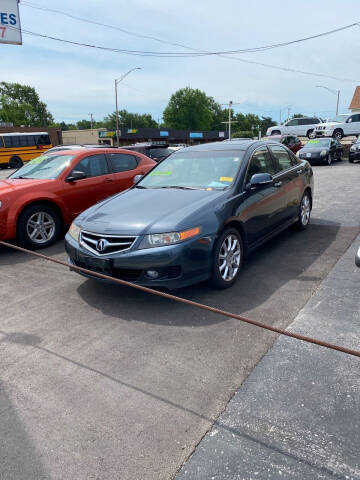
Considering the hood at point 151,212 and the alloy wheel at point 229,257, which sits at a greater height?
the hood at point 151,212

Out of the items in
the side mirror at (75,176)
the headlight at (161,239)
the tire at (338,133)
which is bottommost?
the headlight at (161,239)

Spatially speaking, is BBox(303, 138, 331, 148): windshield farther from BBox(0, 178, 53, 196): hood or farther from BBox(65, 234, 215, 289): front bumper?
BBox(65, 234, 215, 289): front bumper

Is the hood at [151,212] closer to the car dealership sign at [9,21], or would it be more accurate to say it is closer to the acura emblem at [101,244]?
the acura emblem at [101,244]

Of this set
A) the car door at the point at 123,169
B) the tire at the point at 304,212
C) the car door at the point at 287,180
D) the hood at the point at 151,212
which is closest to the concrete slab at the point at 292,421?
the hood at the point at 151,212

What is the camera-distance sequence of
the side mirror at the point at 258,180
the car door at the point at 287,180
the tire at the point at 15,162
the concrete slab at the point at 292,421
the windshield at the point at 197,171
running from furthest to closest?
the tire at the point at 15,162 < the car door at the point at 287,180 < the windshield at the point at 197,171 < the side mirror at the point at 258,180 < the concrete slab at the point at 292,421

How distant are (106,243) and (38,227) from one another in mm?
2773

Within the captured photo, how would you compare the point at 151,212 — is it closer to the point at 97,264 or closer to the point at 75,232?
the point at 97,264

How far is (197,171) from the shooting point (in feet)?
16.5

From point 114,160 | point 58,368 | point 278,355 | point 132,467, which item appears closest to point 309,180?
Result: point 114,160

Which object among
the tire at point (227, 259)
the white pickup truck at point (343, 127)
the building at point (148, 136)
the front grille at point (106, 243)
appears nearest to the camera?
the front grille at point (106, 243)

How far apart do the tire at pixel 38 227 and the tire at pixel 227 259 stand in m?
3.41

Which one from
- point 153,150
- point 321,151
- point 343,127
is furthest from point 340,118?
point 153,150

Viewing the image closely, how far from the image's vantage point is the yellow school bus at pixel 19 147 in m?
30.5

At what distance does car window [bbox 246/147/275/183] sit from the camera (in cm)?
493
